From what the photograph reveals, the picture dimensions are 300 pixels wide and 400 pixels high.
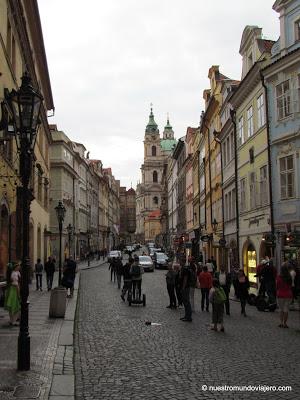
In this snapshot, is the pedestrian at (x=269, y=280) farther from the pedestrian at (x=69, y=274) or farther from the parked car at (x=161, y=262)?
the parked car at (x=161, y=262)

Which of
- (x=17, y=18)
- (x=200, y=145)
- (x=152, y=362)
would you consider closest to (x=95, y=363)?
(x=152, y=362)

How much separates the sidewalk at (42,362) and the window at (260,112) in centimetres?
1526

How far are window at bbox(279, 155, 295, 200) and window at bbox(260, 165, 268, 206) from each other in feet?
5.76

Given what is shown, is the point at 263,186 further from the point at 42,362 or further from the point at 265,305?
the point at 42,362

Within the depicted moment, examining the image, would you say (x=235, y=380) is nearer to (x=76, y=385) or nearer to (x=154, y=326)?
(x=76, y=385)

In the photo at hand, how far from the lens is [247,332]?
1383 cm

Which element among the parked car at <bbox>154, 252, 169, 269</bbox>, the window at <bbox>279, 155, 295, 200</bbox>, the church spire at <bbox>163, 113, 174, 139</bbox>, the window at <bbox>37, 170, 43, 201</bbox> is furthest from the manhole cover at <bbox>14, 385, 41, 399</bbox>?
the church spire at <bbox>163, 113, 174, 139</bbox>

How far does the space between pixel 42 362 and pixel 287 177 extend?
1706cm

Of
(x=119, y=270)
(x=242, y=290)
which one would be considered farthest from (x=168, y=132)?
(x=242, y=290)

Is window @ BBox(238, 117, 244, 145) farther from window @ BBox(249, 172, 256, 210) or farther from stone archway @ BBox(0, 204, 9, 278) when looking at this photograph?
stone archway @ BBox(0, 204, 9, 278)

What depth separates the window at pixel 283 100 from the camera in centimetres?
2414

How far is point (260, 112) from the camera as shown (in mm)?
27266

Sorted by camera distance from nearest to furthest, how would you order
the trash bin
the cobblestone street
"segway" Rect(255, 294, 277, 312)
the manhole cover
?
the manhole cover < the cobblestone street < the trash bin < "segway" Rect(255, 294, 277, 312)

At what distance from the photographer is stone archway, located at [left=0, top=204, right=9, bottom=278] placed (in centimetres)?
2105
